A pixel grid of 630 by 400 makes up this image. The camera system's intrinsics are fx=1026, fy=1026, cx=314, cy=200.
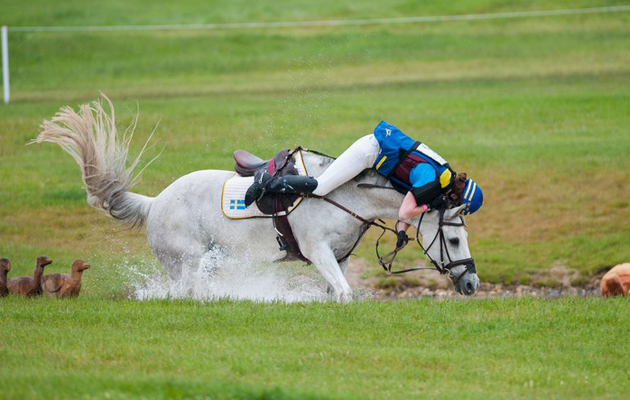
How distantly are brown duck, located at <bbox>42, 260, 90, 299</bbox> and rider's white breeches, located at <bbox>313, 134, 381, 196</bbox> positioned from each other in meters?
2.72

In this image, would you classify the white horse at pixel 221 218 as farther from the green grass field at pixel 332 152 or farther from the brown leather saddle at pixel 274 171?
the green grass field at pixel 332 152

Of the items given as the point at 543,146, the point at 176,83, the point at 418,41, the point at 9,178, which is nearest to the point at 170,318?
the point at 9,178

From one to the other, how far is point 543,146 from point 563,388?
13219mm

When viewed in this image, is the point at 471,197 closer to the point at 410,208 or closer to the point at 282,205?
the point at 410,208

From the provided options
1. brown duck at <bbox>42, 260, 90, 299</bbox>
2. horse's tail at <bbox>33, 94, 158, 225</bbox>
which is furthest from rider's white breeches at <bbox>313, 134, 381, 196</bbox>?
brown duck at <bbox>42, 260, 90, 299</bbox>

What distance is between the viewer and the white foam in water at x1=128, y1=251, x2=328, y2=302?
35.0 ft

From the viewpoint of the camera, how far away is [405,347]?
Result: 27.8ft

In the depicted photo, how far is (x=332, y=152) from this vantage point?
19.3m

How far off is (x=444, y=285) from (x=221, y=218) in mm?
5469

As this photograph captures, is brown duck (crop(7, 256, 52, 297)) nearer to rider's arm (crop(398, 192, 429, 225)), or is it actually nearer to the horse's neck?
the horse's neck

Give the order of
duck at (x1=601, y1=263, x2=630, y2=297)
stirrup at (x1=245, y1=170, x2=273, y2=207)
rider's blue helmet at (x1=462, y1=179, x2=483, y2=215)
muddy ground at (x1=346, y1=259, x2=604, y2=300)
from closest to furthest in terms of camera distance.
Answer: rider's blue helmet at (x1=462, y1=179, x2=483, y2=215) → stirrup at (x1=245, y1=170, x2=273, y2=207) → duck at (x1=601, y1=263, x2=630, y2=297) → muddy ground at (x1=346, y1=259, x2=604, y2=300)

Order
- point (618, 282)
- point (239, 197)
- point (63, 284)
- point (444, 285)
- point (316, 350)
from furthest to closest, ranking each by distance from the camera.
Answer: point (444, 285) → point (618, 282) → point (63, 284) → point (239, 197) → point (316, 350)

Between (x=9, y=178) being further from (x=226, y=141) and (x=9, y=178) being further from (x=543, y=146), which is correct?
(x=543, y=146)

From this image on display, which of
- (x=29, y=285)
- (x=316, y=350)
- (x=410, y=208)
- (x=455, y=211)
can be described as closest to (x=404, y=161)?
(x=410, y=208)
